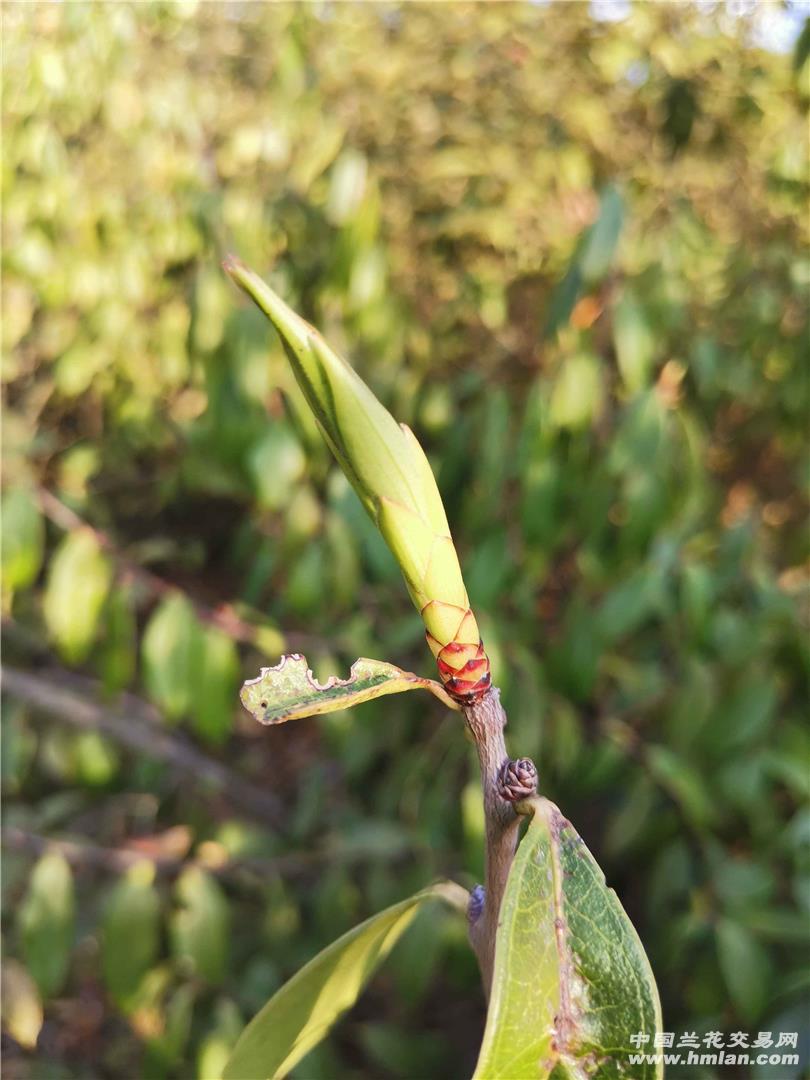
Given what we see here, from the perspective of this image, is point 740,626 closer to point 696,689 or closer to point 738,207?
point 696,689

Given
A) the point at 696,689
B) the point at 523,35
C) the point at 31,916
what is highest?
the point at 523,35

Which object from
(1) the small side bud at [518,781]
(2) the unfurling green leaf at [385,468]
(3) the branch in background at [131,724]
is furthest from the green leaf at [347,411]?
(3) the branch in background at [131,724]

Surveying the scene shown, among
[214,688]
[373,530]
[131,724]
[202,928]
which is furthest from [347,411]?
[131,724]

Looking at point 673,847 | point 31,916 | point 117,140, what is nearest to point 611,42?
point 117,140

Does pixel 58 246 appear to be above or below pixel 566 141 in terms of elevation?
below

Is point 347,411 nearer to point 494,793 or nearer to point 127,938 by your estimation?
point 494,793

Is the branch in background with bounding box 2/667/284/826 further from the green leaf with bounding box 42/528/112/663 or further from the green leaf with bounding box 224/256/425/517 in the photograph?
the green leaf with bounding box 224/256/425/517

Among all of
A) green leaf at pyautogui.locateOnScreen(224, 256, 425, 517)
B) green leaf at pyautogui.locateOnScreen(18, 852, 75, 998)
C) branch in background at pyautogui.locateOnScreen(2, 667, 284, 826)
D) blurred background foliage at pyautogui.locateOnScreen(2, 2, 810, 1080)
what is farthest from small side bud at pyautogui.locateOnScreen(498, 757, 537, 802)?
branch in background at pyautogui.locateOnScreen(2, 667, 284, 826)
